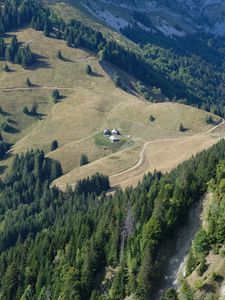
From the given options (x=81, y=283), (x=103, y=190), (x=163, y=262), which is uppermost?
(x=163, y=262)

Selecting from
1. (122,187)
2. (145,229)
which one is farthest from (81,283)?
(122,187)

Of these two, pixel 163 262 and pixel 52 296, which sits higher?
pixel 163 262

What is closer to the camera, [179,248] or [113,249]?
[179,248]

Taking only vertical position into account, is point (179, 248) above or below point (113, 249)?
above

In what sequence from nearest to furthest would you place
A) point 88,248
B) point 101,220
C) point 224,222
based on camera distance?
point 224,222 → point 88,248 → point 101,220

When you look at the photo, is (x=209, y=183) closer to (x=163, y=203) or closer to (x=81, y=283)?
(x=163, y=203)

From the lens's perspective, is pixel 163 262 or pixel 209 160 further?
pixel 209 160

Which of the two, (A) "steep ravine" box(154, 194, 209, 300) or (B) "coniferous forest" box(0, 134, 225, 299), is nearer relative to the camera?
(A) "steep ravine" box(154, 194, 209, 300)

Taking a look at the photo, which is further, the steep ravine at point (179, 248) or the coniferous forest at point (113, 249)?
the coniferous forest at point (113, 249)
